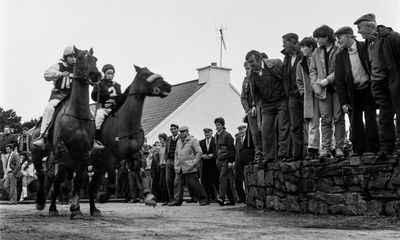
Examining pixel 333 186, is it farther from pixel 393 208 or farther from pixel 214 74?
pixel 214 74

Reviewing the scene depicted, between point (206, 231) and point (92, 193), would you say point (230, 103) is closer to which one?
point (92, 193)

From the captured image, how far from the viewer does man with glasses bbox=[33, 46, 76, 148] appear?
14219 millimetres

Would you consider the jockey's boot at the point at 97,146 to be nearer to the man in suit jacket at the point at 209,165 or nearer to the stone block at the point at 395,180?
the stone block at the point at 395,180

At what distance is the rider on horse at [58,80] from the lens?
559 inches

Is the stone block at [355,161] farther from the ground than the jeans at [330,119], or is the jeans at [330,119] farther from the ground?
the jeans at [330,119]

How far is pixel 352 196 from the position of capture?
1212cm

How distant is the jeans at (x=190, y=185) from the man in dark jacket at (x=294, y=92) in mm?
6225

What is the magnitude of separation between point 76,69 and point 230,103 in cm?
3298

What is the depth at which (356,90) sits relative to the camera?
12.5 m

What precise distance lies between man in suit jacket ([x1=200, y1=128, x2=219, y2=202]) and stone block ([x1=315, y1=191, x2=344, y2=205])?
27.2 feet

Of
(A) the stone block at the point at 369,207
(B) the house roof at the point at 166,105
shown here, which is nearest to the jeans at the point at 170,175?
(A) the stone block at the point at 369,207

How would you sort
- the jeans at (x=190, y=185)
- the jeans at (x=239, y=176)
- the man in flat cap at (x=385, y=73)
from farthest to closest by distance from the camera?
1. the jeans at (x=190, y=185)
2. the jeans at (x=239, y=176)
3. the man in flat cap at (x=385, y=73)

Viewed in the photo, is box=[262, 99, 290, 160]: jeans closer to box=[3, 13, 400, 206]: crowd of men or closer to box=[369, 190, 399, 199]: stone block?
box=[3, 13, 400, 206]: crowd of men

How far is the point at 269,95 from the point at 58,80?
4.73m
